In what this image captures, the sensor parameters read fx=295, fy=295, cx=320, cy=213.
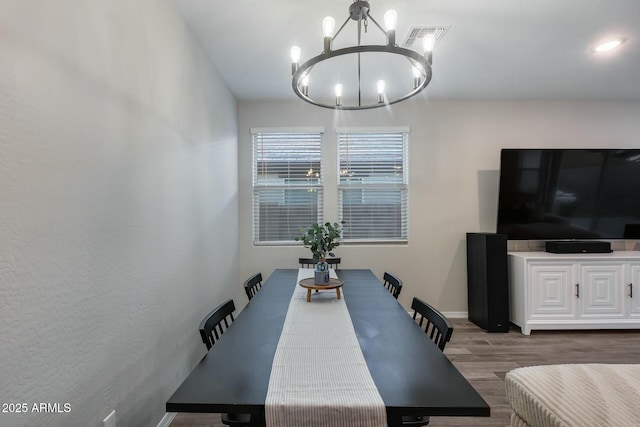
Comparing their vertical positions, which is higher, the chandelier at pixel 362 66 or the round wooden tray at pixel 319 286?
the chandelier at pixel 362 66

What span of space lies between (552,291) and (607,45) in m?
2.33

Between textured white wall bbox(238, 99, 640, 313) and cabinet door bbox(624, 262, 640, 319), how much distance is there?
56.3 inches

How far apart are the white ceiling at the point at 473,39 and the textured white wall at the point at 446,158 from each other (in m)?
0.33

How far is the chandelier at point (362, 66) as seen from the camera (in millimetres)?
1369

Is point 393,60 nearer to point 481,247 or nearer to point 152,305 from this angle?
point 481,247

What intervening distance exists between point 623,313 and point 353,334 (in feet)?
11.8

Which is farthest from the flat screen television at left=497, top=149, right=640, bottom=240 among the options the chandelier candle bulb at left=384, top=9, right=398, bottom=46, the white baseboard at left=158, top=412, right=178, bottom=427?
the white baseboard at left=158, top=412, right=178, bottom=427

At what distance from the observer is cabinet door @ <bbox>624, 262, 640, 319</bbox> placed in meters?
3.14

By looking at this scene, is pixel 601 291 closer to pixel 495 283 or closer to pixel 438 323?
pixel 495 283

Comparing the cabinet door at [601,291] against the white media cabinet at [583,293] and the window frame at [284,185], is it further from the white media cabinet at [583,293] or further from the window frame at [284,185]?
the window frame at [284,185]

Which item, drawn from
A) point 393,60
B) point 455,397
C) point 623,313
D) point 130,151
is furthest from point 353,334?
point 623,313

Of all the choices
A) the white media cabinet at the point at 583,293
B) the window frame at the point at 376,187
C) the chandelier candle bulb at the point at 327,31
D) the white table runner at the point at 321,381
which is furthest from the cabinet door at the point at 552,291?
the chandelier candle bulb at the point at 327,31

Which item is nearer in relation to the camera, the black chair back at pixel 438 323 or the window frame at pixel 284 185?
the black chair back at pixel 438 323

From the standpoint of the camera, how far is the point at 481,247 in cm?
329
